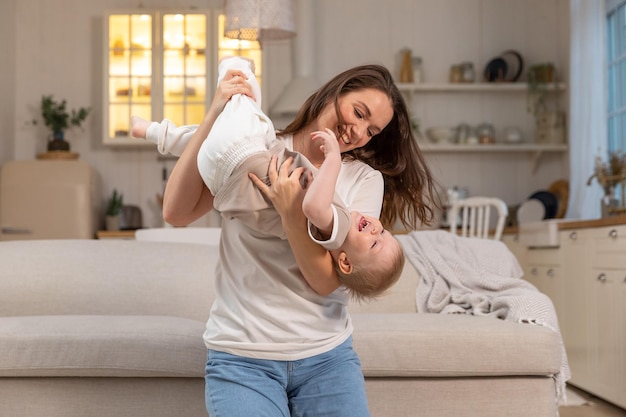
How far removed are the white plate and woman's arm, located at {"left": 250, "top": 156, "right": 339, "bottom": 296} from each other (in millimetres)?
4818

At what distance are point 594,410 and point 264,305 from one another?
2995 millimetres

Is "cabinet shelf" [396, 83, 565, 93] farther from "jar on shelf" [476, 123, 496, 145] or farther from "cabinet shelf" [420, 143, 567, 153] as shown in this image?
"cabinet shelf" [420, 143, 567, 153]

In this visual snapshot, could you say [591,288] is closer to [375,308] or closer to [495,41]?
[375,308]

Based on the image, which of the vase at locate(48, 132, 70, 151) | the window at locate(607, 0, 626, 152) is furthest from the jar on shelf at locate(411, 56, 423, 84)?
the vase at locate(48, 132, 70, 151)

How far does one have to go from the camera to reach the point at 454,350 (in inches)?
101

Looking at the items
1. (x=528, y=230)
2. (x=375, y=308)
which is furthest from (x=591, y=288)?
(x=375, y=308)

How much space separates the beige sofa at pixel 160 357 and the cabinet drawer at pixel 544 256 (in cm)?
224

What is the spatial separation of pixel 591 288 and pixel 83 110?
13.2ft

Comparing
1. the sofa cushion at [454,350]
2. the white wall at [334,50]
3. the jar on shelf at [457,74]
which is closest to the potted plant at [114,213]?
the white wall at [334,50]

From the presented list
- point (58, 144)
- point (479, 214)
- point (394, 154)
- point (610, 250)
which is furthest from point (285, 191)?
point (58, 144)

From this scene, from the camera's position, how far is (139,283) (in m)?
3.04

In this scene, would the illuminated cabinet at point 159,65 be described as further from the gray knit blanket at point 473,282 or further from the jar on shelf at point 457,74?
the gray knit blanket at point 473,282

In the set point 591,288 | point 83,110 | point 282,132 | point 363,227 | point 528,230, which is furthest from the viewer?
point 83,110

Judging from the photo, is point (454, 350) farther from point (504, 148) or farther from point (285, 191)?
point (504, 148)
